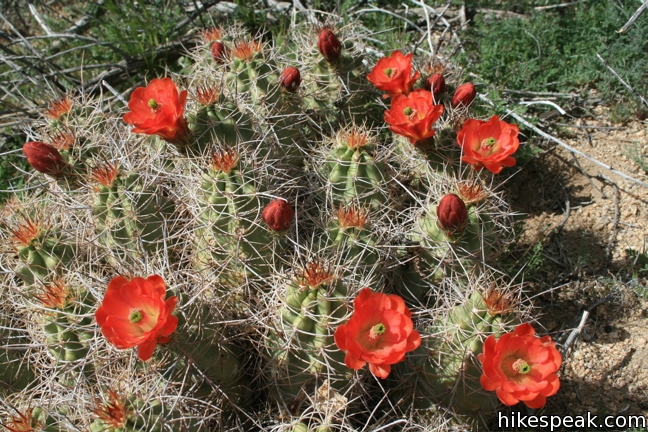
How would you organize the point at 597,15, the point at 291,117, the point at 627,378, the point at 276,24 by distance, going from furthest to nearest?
1. the point at 276,24
2. the point at 597,15
3. the point at 291,117
4. the point at 627,378

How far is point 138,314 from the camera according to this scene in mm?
1888

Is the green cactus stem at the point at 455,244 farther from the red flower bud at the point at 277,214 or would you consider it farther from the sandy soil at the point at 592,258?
the red flower bud at the point at 277,214

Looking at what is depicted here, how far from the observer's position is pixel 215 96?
2586 mm

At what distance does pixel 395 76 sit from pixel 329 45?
1.27 ft

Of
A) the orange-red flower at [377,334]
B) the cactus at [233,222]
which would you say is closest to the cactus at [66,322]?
the cactus at [233,222]

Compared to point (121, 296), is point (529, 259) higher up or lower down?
lower down

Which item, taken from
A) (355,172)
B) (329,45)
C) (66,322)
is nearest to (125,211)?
(66,322)

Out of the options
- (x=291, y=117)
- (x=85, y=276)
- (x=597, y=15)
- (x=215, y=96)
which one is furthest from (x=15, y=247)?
(x=597, y=15)

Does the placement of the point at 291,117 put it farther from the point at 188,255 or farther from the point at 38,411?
the point at 38,411

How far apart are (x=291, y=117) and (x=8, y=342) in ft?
5.50

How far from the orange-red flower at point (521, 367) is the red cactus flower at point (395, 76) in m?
1.37

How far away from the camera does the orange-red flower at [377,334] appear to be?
1.91m

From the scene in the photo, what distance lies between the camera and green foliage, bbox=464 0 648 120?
392 cm

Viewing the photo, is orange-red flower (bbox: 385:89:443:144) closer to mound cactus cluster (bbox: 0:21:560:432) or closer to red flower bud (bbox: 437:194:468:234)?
mound cactus cluster (bbox: 0:21:560:432)
